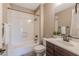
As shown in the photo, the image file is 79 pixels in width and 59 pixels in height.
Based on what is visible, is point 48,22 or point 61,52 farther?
point 48,22

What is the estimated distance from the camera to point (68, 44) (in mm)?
1337

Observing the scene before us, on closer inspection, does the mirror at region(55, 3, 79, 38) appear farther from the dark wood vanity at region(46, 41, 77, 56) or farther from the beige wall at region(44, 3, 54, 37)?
the dark wood vanity at region(46, 41, 77, 56)

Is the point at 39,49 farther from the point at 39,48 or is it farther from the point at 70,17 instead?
the point at 70,17

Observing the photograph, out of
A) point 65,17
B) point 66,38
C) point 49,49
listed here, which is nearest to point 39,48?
point 49,49

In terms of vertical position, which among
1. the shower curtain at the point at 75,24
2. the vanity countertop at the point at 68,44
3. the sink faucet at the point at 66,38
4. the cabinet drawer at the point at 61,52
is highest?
the shower curtain at the point at 75,24

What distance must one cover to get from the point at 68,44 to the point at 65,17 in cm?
42

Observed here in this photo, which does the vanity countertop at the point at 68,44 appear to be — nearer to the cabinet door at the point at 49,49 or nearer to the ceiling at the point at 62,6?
the cabinet door at the point at 49,49

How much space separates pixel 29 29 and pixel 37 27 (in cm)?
13

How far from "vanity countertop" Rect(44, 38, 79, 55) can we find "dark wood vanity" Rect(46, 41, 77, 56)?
0.15ft

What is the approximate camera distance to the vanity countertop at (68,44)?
46.3 inches

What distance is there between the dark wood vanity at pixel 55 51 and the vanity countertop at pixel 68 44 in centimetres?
5

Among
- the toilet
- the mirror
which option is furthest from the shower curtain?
the toilet

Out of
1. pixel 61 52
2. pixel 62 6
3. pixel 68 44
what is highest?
pixel 62 6

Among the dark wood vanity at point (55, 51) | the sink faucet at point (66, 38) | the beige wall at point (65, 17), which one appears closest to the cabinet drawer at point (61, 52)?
the dark wood vanity at point (55, 51)
